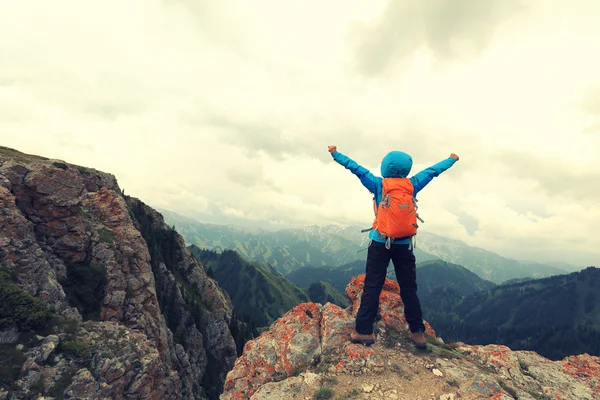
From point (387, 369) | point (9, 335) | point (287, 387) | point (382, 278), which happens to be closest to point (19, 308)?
point (9, 335)

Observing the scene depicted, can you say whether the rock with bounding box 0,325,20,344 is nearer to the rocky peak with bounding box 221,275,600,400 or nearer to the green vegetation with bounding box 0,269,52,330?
the green vegetation with bounding box 0,269,52,330

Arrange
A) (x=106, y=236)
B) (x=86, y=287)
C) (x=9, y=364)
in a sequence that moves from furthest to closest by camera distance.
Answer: (x=106, y=236) < (x=86, y=287) < (x=9, y=364)

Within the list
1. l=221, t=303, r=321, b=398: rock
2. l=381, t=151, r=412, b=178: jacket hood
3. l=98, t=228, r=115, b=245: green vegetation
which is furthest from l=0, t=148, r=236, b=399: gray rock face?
l=381, t=151, r=412, b=178: jacket hood

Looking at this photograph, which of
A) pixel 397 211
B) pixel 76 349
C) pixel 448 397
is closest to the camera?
pixel 448 397

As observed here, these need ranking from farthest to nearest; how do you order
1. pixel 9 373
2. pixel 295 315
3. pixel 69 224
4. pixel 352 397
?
pixel 69 224 < pixel 9 373 < pixel 295 315 < pixel 352 397

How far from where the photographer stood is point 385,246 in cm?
1052

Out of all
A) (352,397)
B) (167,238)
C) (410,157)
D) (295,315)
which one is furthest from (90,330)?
(167,238)

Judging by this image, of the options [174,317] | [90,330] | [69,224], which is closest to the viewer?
[90,330]

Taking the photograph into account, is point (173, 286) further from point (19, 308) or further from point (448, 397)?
point (448, 397)

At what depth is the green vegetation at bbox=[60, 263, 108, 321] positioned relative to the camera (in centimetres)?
3297

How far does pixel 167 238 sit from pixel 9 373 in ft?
238

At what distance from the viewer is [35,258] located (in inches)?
1145

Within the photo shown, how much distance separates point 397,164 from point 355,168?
1.65 m

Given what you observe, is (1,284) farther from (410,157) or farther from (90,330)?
(410,157)
